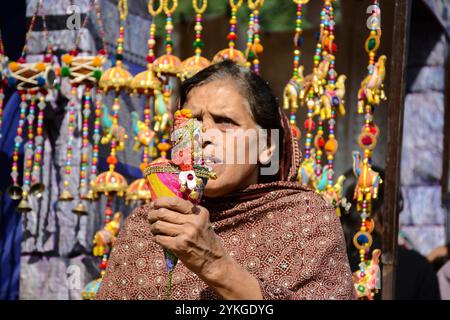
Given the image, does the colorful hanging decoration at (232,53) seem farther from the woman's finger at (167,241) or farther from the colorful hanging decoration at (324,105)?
the woman's finger at (167,241)

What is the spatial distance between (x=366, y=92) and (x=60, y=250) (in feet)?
4.98

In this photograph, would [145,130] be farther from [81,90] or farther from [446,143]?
[446,143]

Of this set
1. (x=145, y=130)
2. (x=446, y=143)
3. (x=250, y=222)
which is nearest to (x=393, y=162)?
(x=250, y=222)

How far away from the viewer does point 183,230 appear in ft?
6.47

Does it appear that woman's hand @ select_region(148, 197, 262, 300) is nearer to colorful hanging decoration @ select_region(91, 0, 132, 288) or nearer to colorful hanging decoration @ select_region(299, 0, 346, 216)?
colorful hanging decoration @ select_region(299, 0, 346, 216)

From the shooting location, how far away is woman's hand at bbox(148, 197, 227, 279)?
77.6 inches

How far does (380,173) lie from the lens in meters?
3.78

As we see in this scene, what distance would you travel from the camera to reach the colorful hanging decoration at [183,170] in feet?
6.64

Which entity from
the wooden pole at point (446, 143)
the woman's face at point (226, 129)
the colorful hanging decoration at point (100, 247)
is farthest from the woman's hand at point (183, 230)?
the wooden pole at point (446, 143)

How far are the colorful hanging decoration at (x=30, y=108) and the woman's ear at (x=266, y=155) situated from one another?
142cm

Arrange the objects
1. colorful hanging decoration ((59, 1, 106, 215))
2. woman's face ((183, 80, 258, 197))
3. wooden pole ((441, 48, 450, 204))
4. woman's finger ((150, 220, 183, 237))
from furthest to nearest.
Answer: wooden pole ((441, 48, 450, 204))
colorful hanging decoration ((59, 1, 106, 215))
woman's face ((183, 80, 258, 197))
woman's finger ((150, 220, 183, 237))

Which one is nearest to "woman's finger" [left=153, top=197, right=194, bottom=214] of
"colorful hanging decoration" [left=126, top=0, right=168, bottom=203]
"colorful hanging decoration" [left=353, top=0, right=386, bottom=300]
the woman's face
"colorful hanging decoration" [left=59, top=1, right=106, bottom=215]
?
the woman's face

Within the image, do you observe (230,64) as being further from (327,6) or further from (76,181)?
(76,181)

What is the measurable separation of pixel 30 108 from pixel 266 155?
60.3 inches
